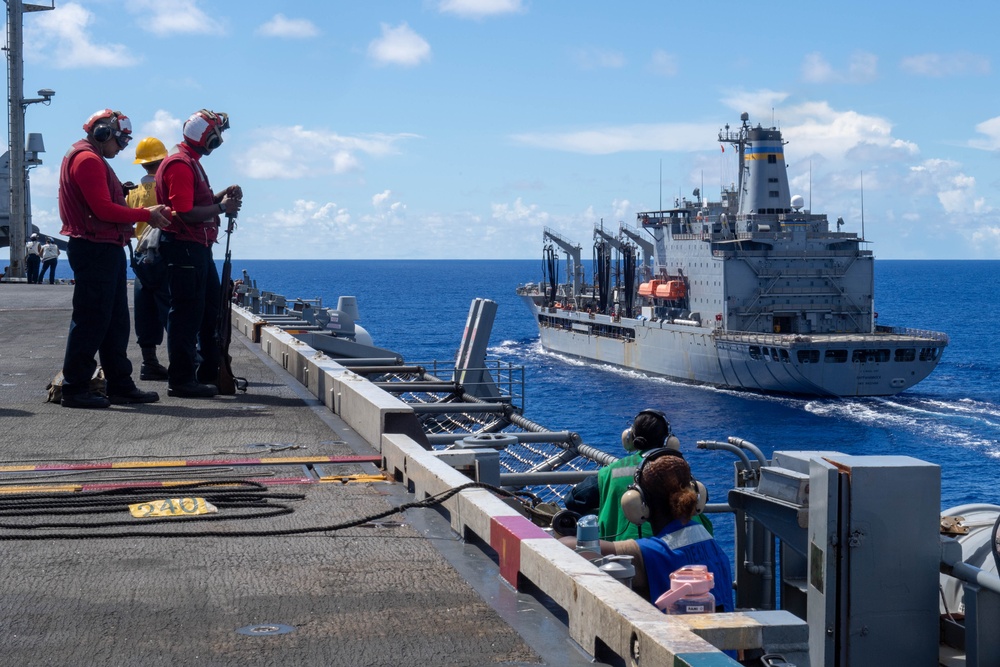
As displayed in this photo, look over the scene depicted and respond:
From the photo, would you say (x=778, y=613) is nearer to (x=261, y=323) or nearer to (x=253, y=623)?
(x=253, y=623)

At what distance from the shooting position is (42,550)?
4688mm

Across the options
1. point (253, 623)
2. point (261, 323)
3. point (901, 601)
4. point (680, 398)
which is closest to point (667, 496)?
point (901, 601)

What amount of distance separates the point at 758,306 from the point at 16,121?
34.5m

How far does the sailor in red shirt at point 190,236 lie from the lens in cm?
853

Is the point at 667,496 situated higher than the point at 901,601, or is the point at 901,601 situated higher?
the point at 667,496

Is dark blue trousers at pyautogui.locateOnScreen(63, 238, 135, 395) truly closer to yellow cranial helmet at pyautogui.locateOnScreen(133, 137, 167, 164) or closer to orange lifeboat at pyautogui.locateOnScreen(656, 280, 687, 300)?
yellow cranial helmet at pyautogui.locateOnScreen(133, 137, 167, 164)

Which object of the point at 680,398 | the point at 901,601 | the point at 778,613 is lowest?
the point at 680,398

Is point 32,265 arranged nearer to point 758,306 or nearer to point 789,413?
point 789,413

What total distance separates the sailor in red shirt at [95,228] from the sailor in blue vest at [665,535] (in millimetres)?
4817

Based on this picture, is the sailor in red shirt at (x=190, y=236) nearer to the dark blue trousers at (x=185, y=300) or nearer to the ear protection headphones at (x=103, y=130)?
the dark blue trousers at (x=185, y=300)

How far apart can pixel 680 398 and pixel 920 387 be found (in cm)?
1240

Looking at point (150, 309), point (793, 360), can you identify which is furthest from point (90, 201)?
point (793, 360)

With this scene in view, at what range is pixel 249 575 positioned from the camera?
14.2ft

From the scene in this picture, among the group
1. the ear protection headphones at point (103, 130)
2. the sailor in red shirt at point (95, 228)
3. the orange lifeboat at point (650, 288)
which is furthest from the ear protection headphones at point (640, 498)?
the orange lifeboat at point (650, 288)
